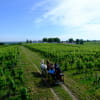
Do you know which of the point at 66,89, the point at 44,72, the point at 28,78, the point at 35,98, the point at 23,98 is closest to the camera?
the point at 23,98

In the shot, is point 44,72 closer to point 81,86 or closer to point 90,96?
point 81,86

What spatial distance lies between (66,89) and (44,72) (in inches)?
162

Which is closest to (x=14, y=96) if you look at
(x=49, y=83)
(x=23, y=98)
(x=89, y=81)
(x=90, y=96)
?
(x=23, y=98)

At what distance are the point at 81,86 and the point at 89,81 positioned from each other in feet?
4.85

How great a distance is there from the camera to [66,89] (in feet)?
34.1

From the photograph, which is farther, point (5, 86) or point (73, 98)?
point (5, 86)

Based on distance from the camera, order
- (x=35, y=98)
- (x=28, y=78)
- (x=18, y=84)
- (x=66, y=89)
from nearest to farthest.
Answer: (x=35, y=98) < (x=66, y=89) < (x=18, y=84) < (x=28, y=78)

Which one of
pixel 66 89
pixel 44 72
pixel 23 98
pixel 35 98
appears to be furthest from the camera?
pixel 44 72

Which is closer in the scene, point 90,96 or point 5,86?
point 90,96

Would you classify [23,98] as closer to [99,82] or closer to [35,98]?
[35,98]

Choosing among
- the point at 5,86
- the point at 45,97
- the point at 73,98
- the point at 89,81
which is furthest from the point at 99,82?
the point at 5,86

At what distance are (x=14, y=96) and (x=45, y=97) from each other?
191 centimetres

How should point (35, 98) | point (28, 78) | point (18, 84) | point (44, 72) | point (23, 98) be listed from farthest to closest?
point (44, 72) → point (28, 78) → point (18, 84) → point (35, 98) → point (23, 98)

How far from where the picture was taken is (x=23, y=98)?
8453mm
